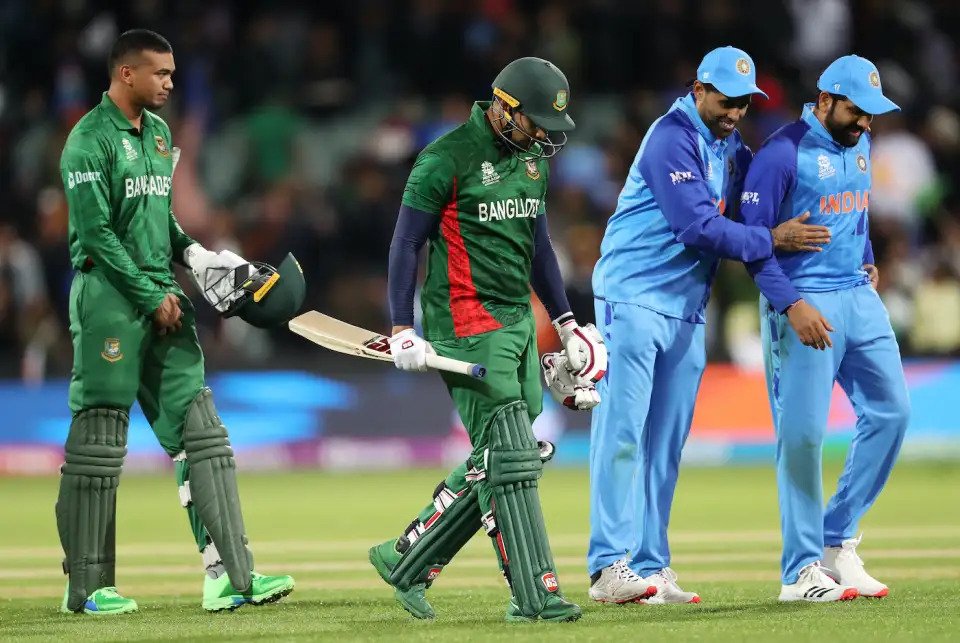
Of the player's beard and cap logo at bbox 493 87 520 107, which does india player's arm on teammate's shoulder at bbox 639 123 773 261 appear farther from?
cap logo at bbox 493 87 520 107

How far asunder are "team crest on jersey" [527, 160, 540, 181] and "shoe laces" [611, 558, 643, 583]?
1800 mm

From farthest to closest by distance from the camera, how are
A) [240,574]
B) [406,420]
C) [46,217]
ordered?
1. [46,217]
2. [406,420]
3. [240,574]

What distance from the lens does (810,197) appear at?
7.54m

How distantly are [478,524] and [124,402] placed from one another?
171 cm

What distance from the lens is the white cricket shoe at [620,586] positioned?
7.41 meters

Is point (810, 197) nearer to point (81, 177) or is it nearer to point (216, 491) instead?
point (216, 491)

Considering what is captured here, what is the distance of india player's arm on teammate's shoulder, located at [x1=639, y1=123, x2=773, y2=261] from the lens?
24.2ft

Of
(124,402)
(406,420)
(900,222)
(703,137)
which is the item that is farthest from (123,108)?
(900,222)

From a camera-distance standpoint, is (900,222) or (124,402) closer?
(124,402)

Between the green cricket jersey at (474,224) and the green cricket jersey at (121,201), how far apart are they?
135cm

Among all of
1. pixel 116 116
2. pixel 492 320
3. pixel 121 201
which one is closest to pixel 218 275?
pixel 121 201

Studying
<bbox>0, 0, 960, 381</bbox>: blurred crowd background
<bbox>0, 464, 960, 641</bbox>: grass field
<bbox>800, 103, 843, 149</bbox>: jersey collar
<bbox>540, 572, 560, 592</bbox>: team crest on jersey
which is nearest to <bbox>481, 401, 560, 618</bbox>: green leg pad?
<bbox>540, 572, 560, 592</bbox>: team crest on jersey

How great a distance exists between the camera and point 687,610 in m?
7.16

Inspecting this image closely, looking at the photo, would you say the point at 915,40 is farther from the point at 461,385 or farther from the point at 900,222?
the point at 461,385
